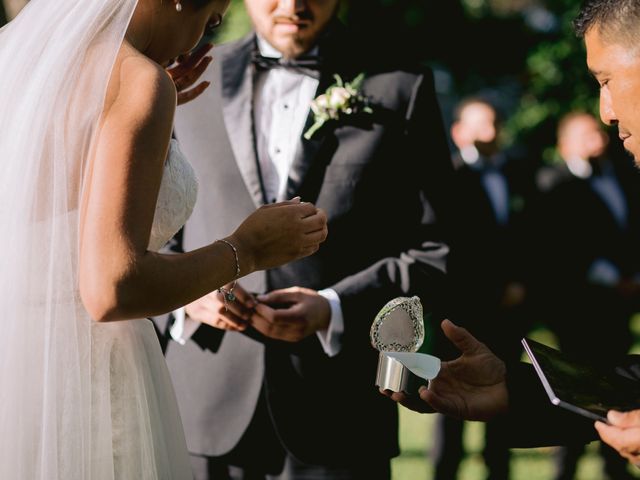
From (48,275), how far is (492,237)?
4.39 meters

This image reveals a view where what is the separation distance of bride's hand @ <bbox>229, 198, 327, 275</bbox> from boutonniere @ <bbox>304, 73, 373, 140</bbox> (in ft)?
3.03

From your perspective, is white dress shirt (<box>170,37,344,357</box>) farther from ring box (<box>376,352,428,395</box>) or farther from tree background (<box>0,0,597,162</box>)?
tree background (<box>0,0,597,162</box>)

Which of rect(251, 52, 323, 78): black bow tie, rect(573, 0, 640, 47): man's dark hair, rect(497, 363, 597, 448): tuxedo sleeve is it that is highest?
rect(573, 0, 640, 47): man's dark hair

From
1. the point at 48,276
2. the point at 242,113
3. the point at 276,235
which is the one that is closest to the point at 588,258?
the point at 242,113

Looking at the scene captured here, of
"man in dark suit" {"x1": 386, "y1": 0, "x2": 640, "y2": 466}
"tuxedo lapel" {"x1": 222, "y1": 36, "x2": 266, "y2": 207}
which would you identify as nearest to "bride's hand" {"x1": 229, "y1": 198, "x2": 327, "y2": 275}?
"man in dark suit" {"x1": 386, "y1": 0, "x2": 640, "y2": 466}

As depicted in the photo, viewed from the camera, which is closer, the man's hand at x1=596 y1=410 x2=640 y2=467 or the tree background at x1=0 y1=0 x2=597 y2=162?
the man's hand at x1=596 y1=410 x2=640 y2=467

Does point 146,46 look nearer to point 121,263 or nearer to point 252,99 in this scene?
point 121,263

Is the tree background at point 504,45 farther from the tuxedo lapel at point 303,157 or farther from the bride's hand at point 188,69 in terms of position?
the bride's hand at point 188,69

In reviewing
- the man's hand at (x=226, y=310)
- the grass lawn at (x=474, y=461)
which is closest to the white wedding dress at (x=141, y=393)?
the man's hand at (x=226, y=310)

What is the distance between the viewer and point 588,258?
5.99 metres

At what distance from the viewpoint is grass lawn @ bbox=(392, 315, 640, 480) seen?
222 inches

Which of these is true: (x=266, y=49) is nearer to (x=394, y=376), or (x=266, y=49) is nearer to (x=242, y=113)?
(x=242, y=113)

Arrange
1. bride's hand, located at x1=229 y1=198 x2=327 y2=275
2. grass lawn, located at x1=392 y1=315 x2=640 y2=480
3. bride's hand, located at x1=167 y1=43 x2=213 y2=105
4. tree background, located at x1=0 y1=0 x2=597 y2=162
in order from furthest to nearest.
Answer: tree background, located at x1=0 y1=0 x2=597 y2=162 → grass lawn, located at x1=392 y1=315 x2=640 y2=480 → bride's hand, located at x1=167 y1=43 x2=213 y2=105 → bride's hand, located at x1=229 y1=198 x2=327 y2=275

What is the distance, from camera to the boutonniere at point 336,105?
319 centimetres
